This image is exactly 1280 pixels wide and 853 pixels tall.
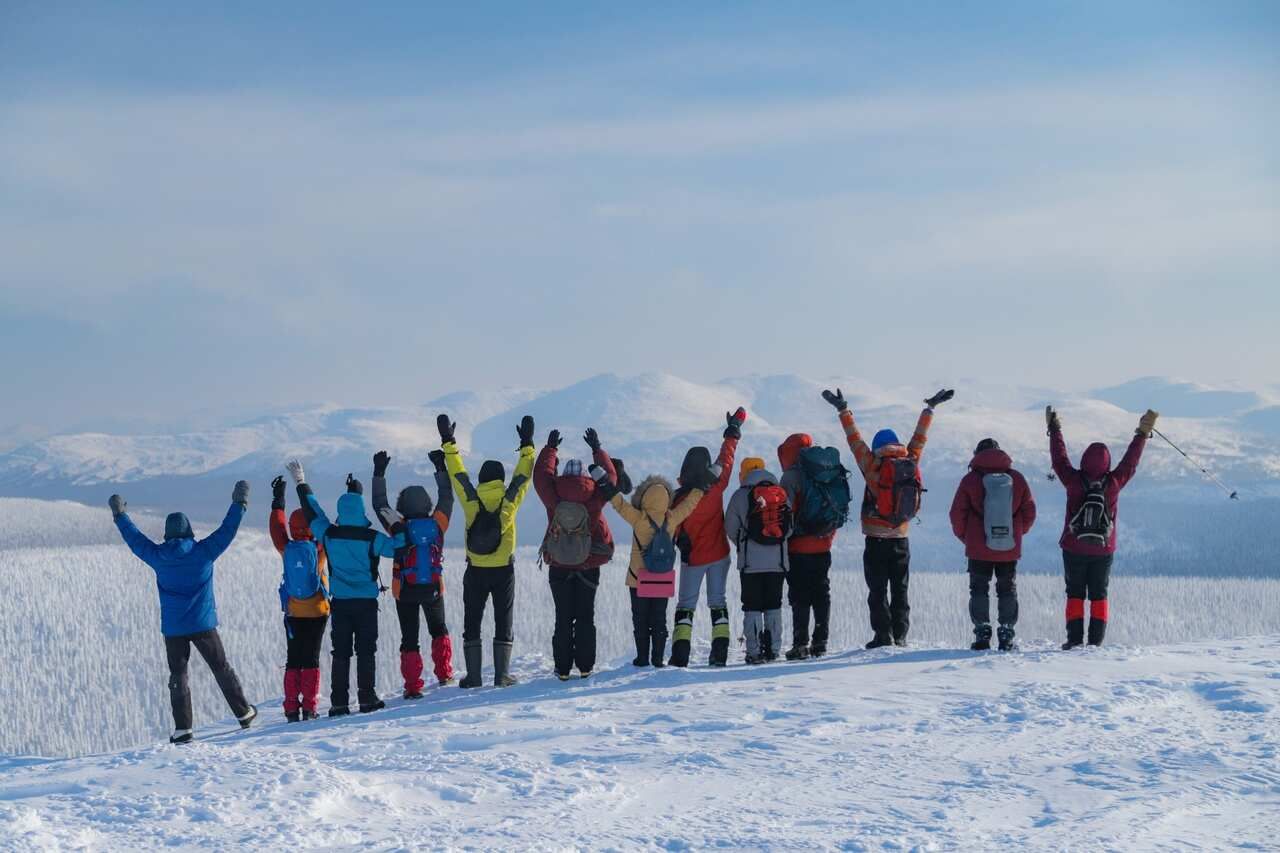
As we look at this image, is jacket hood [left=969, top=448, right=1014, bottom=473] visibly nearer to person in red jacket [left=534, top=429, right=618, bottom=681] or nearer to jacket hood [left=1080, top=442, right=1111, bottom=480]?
jacket hood [left=1080, top=442, right=1111, bottom=480]

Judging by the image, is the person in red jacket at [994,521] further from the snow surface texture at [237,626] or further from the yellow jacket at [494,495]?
the yellow jacket at [494,495]

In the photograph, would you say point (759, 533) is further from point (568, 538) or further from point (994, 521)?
point (994, 521)

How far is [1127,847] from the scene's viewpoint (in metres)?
5.57

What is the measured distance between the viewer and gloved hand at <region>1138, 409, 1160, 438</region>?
1048 cm

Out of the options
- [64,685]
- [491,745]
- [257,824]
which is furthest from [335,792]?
[64,685]

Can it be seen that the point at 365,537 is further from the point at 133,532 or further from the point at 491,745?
the point at 491,745

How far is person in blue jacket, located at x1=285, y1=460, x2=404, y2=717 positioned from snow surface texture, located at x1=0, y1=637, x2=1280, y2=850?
655mm

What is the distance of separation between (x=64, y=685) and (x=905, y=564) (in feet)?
49.8

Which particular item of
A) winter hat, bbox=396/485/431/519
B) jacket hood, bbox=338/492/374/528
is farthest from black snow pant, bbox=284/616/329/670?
winter hat, bbox=396/485/431/519

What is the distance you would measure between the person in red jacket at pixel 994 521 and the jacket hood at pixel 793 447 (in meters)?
1.46

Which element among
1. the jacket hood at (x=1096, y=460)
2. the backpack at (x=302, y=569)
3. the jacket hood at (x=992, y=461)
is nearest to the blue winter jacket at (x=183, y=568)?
the backpack at (x=302, y=569)

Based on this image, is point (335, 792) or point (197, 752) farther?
point (197, 752)

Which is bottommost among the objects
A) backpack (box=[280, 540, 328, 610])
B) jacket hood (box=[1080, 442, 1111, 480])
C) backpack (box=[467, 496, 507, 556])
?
backpack (box=[280, 540, 328, 610])

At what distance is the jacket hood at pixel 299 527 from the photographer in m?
9.88
